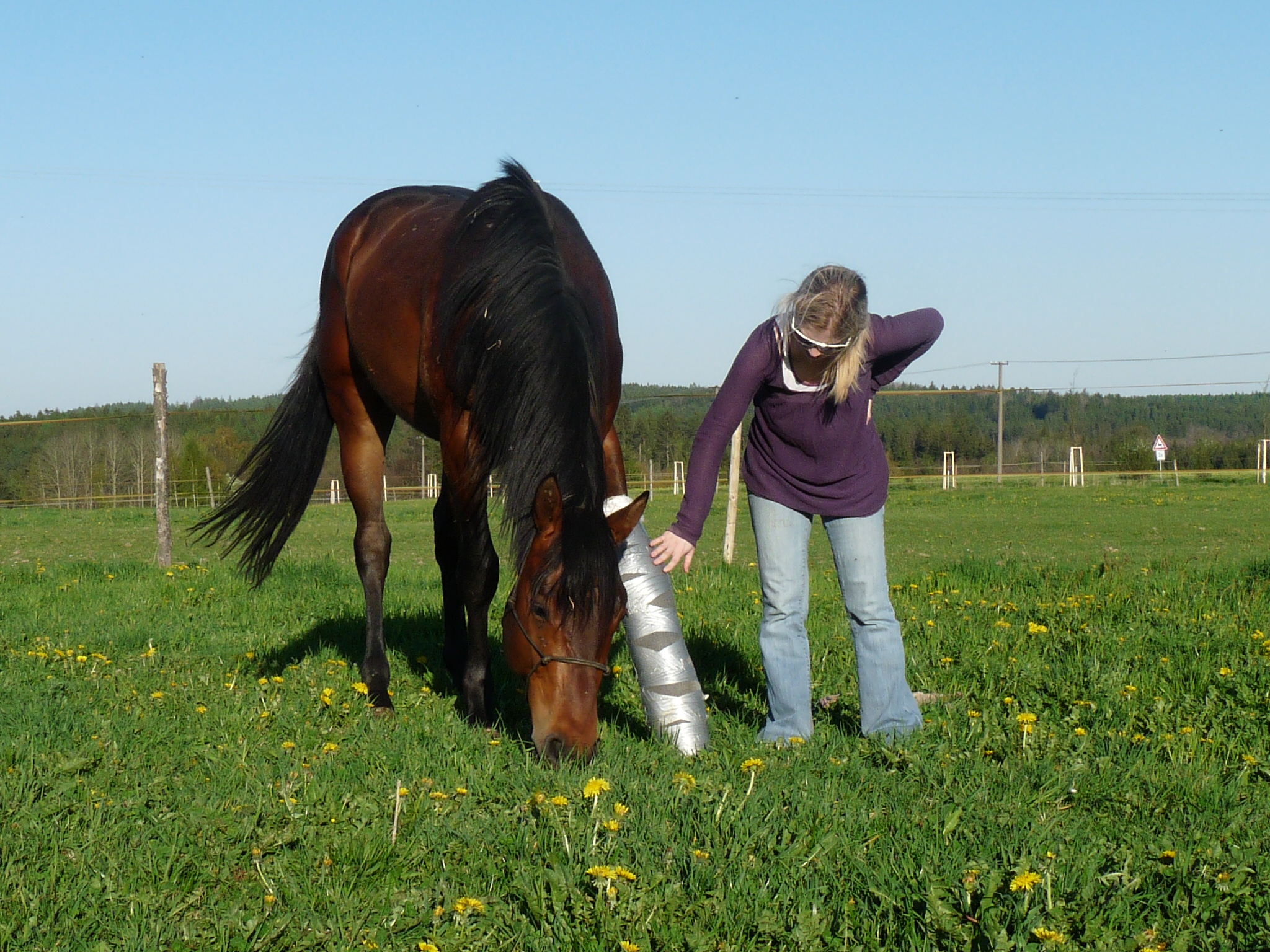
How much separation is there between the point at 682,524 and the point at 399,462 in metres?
56.1

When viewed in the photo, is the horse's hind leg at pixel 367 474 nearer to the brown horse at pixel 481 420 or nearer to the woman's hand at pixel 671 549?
the brown horse at pixel 481 420

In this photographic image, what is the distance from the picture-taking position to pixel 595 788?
9.45 ft

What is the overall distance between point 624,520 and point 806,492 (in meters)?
0.83

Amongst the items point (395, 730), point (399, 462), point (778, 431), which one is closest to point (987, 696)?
point (778, 431)

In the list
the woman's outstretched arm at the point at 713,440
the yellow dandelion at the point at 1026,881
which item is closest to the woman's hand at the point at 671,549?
the woman's outstretched arm at the point at 713,440

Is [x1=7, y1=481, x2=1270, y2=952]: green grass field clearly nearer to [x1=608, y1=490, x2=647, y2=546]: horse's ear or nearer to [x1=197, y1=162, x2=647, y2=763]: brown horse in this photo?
[x1=197, y1=162, x2=647, y2=763]: brown horse

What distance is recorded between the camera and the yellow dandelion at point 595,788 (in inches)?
113

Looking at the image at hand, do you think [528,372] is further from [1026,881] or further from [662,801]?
[1026,881]

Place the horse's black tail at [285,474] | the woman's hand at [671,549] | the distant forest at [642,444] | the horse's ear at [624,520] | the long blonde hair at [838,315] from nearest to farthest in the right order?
the horse's ear at [624,520] → the long blonde hair at [838,315] → the woman's hand at [671,549] → the horse's black tail at [285,474] → the distant forest at [642,444]

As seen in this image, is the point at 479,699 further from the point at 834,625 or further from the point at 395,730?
the point at 834,625

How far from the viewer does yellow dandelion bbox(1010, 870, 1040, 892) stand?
2.31 m

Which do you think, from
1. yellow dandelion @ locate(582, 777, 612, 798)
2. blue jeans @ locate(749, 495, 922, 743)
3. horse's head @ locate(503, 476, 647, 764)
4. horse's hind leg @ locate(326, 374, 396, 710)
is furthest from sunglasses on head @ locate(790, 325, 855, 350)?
horse's hind leg @ locate(326, 374, 396, 710)

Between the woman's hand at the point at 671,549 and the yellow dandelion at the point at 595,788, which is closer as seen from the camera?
the yellow dandelion at the point at 595,788

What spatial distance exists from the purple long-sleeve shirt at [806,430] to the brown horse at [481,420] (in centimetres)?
39
